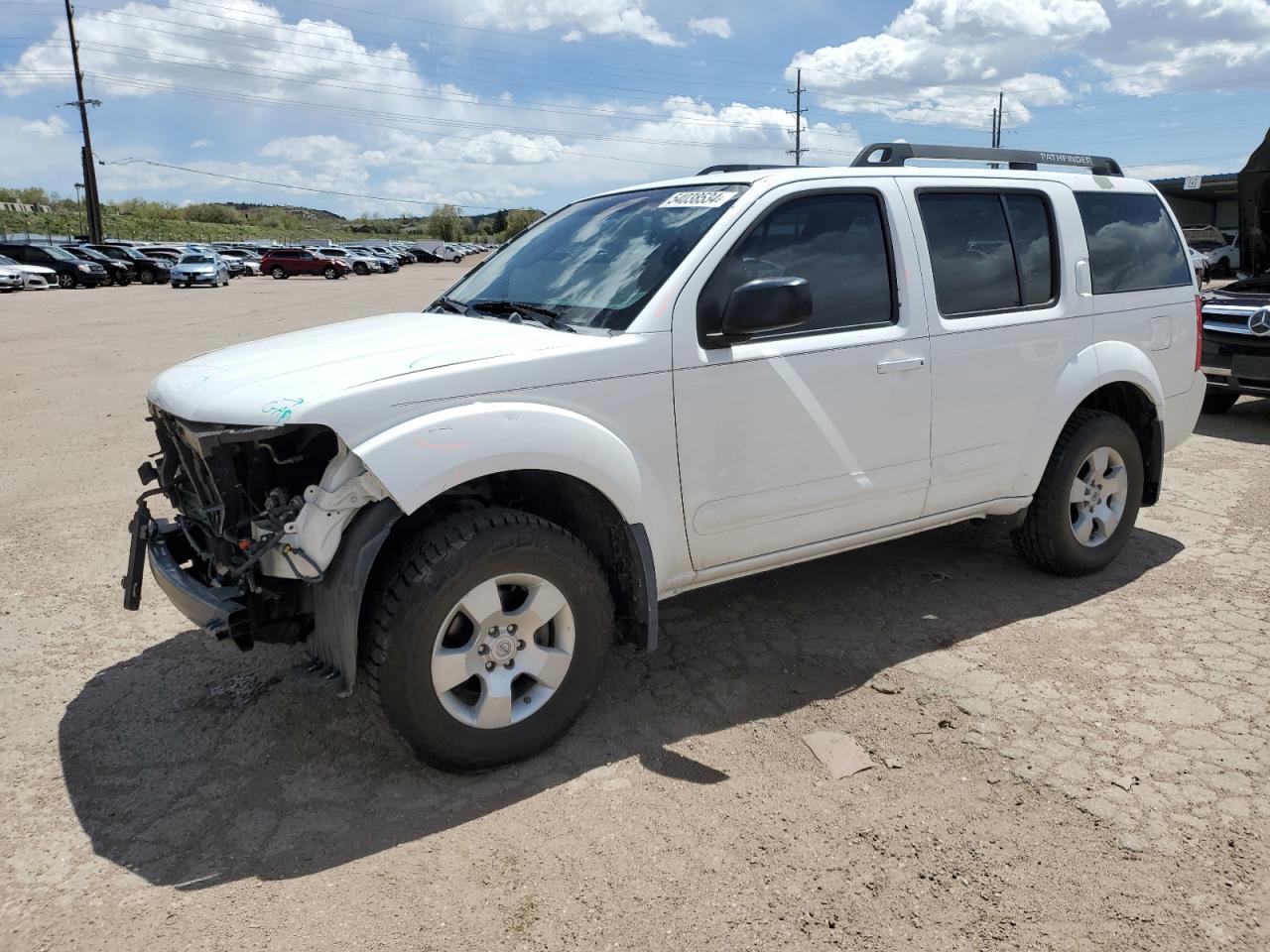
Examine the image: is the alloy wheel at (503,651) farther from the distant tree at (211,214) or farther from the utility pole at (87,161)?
the distant tree at (211,214)

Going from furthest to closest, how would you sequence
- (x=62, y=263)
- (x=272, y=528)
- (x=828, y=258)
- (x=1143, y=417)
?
1. (x=62, y=263)
2. (x=1143, y=417)
3. (x=828, y=258)
4. (x=272, y=528)

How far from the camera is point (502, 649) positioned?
3234mm

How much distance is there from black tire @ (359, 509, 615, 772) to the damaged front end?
0.13 meters

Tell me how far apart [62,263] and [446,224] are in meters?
93.7

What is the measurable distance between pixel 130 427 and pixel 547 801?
7102mm

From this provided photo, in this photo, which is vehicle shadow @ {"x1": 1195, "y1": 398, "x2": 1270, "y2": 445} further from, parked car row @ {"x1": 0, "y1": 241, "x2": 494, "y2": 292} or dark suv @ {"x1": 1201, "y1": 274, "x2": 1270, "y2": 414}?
parked car row @ {"x1": 0, "y1": 241, "x2": 494, "y2": 292}

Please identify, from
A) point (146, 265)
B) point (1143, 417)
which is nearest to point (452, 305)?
point (1143, 417)

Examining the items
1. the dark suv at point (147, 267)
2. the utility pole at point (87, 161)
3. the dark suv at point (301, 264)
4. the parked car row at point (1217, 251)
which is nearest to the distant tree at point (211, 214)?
the utility pole at point (87, 161)

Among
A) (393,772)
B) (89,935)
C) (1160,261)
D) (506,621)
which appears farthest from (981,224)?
(89,935)

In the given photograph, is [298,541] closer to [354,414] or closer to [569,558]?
[354,414]

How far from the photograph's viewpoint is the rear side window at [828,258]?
3.68 metres

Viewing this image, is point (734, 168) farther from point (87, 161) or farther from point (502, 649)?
→ point (87, 161)

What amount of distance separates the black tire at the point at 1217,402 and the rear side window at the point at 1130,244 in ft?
16.4

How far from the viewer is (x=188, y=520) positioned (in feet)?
11.7
